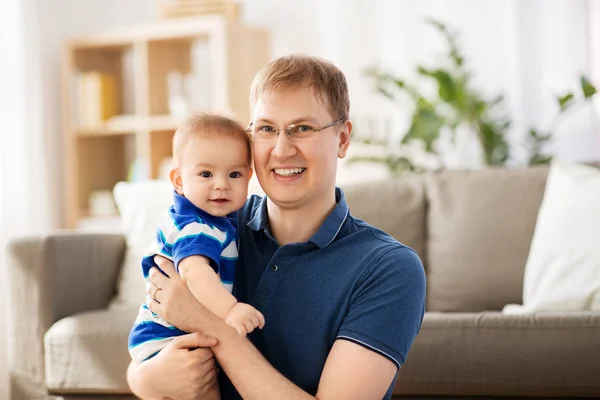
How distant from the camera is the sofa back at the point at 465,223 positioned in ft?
8.90

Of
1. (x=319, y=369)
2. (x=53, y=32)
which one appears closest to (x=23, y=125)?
(x=53, y=32)

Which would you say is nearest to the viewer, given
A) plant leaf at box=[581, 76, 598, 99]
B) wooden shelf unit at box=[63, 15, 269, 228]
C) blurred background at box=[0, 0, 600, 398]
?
plant leaf at box=[581, 76, 598, 99]

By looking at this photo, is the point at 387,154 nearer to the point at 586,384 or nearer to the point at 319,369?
the point at 586,384

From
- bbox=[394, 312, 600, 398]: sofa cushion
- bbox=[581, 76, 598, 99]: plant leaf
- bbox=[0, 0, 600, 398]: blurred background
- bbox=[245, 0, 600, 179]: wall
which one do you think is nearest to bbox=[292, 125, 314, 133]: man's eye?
bbox=[394, 312, 600, 398]: sofa cushion

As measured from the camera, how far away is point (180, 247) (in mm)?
1476

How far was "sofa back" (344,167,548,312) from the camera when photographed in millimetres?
2713

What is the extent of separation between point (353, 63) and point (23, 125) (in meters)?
1.76

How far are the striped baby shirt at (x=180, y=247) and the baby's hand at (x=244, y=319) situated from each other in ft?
0.42

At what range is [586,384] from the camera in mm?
2092

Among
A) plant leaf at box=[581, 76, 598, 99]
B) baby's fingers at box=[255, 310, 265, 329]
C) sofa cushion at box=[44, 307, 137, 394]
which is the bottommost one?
sofa cushion at box=[44, 307, 137, 394]

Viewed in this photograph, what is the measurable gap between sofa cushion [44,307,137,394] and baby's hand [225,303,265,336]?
1.14 m

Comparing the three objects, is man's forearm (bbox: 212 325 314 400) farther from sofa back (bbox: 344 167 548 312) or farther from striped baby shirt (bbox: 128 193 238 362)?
sofa back (bbox: 344 167 548 312)

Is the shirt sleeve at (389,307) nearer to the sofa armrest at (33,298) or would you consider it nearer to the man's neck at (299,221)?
the man's neck at (299,221)

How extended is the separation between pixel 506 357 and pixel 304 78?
110 centimetres
